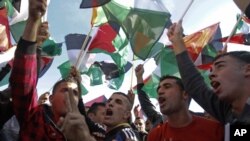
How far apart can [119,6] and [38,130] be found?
5159 millimetres

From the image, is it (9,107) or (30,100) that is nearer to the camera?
(30,100)

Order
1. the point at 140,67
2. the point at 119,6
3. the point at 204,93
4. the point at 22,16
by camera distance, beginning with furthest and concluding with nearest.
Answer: the point at 119,6
the point at 22,16
the point at 140,67
the point at 204,93

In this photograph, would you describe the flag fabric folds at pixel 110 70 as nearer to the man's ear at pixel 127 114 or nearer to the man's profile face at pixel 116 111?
the man's profile face at pixel 116 111

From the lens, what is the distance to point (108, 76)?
340 inches

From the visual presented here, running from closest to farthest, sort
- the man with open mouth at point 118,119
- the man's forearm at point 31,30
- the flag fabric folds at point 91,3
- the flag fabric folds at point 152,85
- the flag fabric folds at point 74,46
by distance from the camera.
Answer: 1. the man's forearm at point 31,30
2. the man with open mouth at point 118,119
3. the flag fabric folds at point 91,3
4. the flag fabric folds at point 74,46
5. the flag fabric folds at point 152,85

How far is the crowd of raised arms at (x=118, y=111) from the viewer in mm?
2736

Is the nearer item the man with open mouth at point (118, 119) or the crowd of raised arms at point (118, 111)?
the crowd of raised arms at point (118, 111)

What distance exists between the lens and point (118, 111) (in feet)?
17.0

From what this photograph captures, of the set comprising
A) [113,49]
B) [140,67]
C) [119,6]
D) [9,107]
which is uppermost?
[119,6]

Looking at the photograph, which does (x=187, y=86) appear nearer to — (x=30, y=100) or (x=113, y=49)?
(x=30, y=100)

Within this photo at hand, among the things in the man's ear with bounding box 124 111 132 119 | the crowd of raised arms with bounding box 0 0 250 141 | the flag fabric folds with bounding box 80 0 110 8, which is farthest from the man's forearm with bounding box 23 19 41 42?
the flag fabric folds with bounding box 80 0 110 8

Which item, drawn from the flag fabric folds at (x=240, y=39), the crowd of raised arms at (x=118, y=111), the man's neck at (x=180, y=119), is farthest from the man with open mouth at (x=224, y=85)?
the flag fabric folds at (x=240, y=39)

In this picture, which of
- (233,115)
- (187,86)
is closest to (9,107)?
(187,86)

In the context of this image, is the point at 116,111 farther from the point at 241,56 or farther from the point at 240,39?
the point at 240,39
